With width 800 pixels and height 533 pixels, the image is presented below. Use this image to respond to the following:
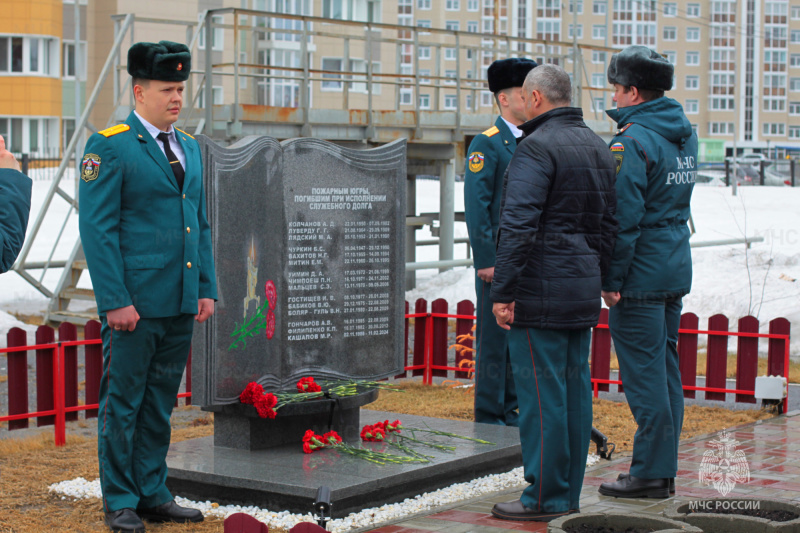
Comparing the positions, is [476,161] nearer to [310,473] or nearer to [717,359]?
[310,473]

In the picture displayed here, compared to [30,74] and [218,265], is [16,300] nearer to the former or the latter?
[218,265]

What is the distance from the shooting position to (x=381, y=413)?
7.10 m

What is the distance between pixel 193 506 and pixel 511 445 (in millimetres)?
1859

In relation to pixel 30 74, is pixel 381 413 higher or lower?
lower

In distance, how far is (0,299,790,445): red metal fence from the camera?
291 inches

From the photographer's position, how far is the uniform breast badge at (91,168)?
4883 millimetres

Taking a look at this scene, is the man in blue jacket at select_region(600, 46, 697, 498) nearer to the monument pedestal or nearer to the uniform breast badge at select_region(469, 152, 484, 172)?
the uniform breast badge at select_region(469, 152, 484, 172)

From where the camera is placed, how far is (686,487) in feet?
18.7

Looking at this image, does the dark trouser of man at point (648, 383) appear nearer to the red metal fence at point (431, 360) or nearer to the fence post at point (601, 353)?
the red metal fence at point (431, 360)

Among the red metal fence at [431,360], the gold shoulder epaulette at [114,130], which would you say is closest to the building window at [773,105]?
the red metal fence at [431,360]

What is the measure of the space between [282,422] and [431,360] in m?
3.77

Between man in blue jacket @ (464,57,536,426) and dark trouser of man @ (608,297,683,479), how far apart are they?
1368mm

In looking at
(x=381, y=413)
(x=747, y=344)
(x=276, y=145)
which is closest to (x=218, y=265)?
(x=276, y=145)

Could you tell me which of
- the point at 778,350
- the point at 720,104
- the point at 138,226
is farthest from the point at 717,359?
the point at 720,104
